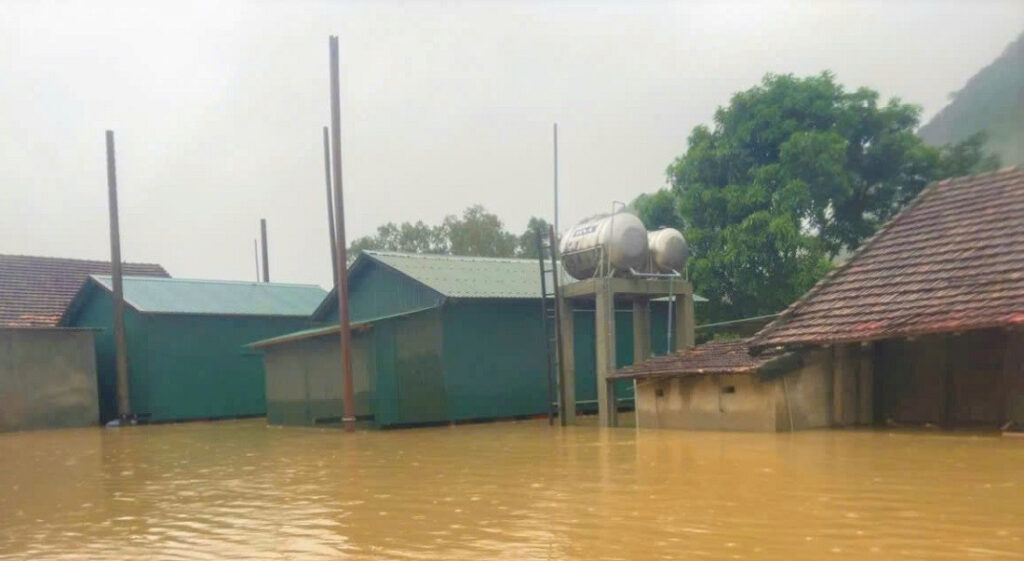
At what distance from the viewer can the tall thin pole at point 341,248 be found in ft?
64.9

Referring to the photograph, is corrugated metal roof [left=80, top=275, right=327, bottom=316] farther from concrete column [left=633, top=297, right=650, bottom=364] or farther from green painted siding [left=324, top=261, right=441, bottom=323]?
concrete column [left=633, top=297, right=650, bottom=364]

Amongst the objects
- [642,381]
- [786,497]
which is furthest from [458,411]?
[786,497]

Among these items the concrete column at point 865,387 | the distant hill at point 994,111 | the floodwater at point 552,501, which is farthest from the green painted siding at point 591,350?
the distant hill at point 994,111

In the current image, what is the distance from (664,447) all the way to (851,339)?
10.2ft

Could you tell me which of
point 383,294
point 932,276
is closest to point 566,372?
point 383,294

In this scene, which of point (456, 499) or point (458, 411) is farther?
point (458, 411)

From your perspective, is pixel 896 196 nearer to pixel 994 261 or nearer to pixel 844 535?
pixel 994 261

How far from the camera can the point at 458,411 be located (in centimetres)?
2152

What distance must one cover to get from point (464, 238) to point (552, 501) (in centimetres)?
3765

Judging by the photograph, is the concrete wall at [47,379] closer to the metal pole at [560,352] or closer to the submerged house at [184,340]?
the submerged house at [184,340]

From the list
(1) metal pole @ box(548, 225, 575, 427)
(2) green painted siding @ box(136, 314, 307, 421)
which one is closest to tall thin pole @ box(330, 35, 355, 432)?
(1) metal pole @ box(548, 225, 575, 427)

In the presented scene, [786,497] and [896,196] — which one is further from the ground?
[896,196]

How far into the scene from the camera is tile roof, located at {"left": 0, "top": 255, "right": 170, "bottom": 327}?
101 feet

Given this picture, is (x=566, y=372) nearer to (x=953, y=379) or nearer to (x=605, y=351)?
(x=605, y=351)
